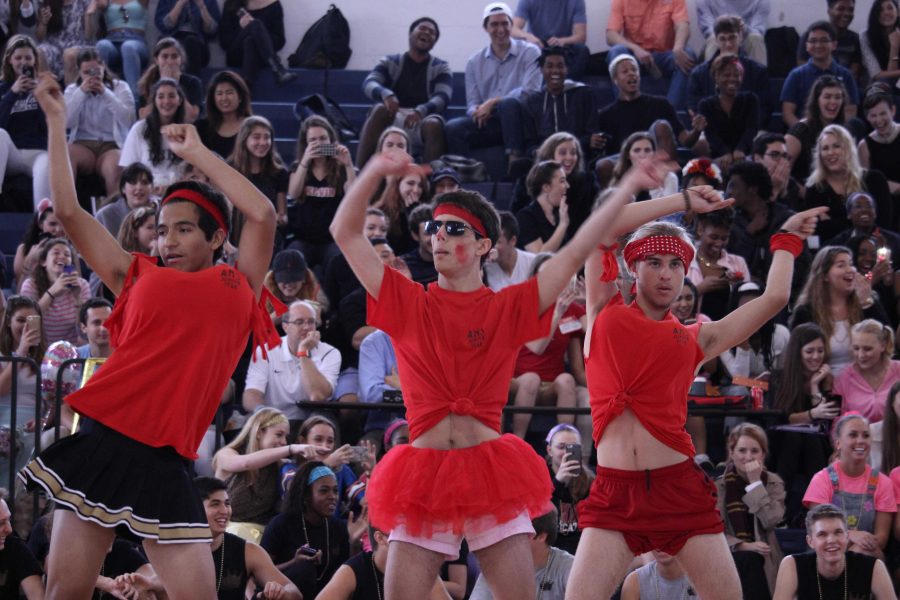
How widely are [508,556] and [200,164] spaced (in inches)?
72.8

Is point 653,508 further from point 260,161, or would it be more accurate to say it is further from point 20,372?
point 260,161

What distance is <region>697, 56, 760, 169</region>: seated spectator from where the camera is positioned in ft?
40.4

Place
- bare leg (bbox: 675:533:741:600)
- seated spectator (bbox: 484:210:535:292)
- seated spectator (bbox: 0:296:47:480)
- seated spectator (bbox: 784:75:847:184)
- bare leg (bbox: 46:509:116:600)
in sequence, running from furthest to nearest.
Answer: seated spectator (bbox: 784:75:847:184), seated spectator (bbox: 484:210:535:292), seated spectator (bbox: 0:296:47:480), bare leg (bbox: 675:533:741:600), bare leg (bbox: 46:509:116:600)

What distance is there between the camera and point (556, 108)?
1223 cm

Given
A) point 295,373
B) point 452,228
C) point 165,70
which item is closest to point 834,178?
point 295,373

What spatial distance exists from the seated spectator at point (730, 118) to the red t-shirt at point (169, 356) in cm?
785

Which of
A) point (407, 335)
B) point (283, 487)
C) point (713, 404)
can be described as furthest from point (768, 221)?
point (407, 335)

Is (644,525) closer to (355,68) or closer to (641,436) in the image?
(641,436)

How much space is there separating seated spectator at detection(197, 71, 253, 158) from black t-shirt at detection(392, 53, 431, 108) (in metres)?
2.06

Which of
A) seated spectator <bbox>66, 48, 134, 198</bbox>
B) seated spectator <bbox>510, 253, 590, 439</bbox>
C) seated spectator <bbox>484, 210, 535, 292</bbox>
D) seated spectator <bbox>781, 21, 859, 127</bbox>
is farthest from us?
seated spectator <bbox>781, 21, 859, 127</bbox>

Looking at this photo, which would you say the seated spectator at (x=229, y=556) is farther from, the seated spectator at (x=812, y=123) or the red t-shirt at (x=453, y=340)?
the seated spectator at (x=812, y=123)

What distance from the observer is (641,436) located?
5.67 m

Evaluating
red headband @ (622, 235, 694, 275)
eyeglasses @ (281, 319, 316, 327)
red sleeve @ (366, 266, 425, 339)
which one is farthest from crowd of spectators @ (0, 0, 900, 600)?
red sleeve @ (366, 266, 425, 339)

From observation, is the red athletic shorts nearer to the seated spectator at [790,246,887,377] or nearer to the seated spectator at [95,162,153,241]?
the seated spectator at [790,246,887,377]
